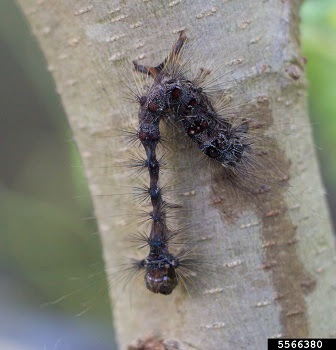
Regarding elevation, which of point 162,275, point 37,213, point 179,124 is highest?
Result: point 37,213

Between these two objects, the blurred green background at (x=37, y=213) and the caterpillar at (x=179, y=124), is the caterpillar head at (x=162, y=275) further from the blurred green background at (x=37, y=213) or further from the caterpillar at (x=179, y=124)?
the blurred green background at (x=37, y=213)

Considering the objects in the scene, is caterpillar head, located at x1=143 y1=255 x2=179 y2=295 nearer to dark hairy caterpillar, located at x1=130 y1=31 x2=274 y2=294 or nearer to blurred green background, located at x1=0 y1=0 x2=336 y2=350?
dark hairy caterpillar, located at x1=130 y1=31 x2=274 y2=294

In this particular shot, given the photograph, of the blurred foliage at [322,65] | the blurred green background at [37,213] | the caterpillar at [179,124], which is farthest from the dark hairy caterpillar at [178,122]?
the blurred green background at [37,213]

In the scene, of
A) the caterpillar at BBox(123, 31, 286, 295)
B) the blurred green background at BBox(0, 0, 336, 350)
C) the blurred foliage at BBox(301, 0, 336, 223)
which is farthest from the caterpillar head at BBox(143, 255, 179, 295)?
the blurred green background at BBox(0, 0, 336, 350)

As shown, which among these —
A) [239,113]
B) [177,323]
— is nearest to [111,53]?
[239,113]

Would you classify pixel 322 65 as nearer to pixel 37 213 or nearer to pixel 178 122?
pixel 178 122

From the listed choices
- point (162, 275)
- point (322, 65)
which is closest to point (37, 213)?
point (322, 65)
